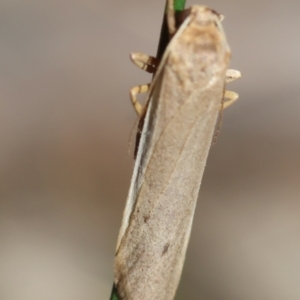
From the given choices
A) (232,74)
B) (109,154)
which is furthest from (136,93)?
(109,154)

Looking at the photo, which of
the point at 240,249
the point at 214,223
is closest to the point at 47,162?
the point at 214,223

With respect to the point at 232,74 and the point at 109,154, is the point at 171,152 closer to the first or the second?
the point at 232,74

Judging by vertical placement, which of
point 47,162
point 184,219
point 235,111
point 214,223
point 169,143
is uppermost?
point 169,143

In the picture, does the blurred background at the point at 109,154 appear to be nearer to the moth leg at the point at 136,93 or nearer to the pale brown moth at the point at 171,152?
the pale brown moth at the point at 171,152

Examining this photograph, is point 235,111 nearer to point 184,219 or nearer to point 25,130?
point 25,130

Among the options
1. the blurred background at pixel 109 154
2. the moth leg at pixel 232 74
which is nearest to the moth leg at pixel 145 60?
the moth leg at pixel 232 74
